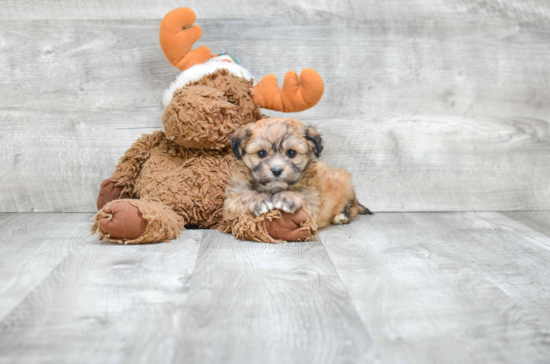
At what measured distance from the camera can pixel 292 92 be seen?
7.12 ft

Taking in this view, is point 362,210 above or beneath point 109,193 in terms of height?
beneath

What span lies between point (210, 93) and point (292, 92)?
1.22 feet

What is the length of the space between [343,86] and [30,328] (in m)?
2.01

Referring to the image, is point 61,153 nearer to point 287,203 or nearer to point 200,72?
point 200,72

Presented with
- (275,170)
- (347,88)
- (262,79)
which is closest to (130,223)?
(275,170)

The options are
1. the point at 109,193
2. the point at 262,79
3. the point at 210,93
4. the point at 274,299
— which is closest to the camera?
the point at 274,299

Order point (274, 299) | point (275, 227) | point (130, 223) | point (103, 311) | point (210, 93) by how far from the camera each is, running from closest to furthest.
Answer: point (103, 311)
point (274, 299)
point (130, 223)
point (275, 227)
point (210, 93)

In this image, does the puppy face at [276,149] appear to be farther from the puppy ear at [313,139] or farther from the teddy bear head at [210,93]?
the teddy bear head at [210,93]

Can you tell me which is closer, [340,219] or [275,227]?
[275,227]

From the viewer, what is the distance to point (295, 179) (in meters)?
2.03

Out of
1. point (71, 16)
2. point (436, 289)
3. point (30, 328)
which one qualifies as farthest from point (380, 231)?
point (71, 16)

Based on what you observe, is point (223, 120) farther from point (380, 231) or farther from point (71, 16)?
point (71, 16)

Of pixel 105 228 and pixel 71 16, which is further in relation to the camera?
pixel 71 16

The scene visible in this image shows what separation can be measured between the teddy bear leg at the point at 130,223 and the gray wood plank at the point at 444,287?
710mm
